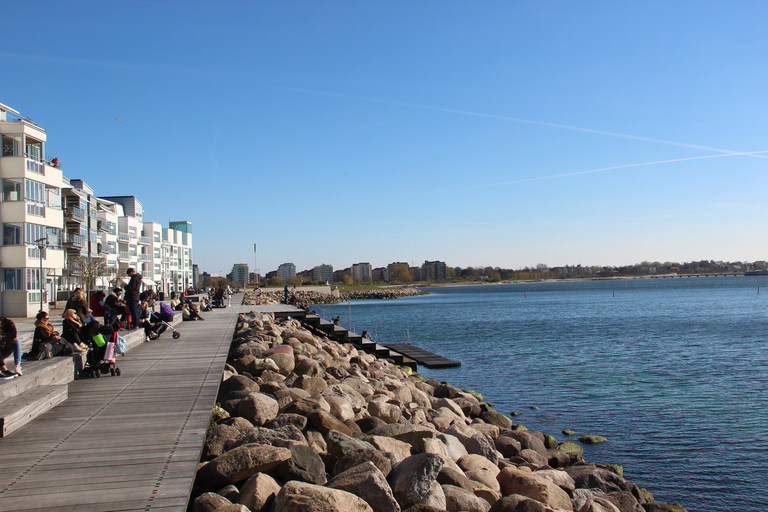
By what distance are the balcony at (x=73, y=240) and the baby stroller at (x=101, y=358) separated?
1664 inches

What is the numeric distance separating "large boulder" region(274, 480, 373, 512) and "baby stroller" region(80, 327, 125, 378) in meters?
6.07

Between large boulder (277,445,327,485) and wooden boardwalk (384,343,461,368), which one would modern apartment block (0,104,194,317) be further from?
large boulder (277,445,327,485)

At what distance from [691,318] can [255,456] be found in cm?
5429

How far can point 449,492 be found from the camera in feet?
23.9

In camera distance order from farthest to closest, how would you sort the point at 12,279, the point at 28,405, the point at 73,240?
1. the point at 73,240
2. the point at 12,279
3. the point at 28,405

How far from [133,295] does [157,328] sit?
94.4 inches

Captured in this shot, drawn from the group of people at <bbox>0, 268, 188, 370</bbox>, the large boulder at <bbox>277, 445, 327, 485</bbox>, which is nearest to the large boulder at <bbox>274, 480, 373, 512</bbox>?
the large boulder at <bbox>277, 445, 327, 485</bbox>

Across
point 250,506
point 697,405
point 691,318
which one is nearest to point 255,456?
point 250,506

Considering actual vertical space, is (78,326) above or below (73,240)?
below

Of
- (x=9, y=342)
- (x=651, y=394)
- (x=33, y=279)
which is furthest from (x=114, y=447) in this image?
(x=33, y=279)

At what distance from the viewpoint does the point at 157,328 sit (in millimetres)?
17406

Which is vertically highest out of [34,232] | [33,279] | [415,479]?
[34,232]

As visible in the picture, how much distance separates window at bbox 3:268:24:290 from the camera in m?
34.0

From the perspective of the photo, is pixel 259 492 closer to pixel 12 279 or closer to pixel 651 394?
pixel 651 394
